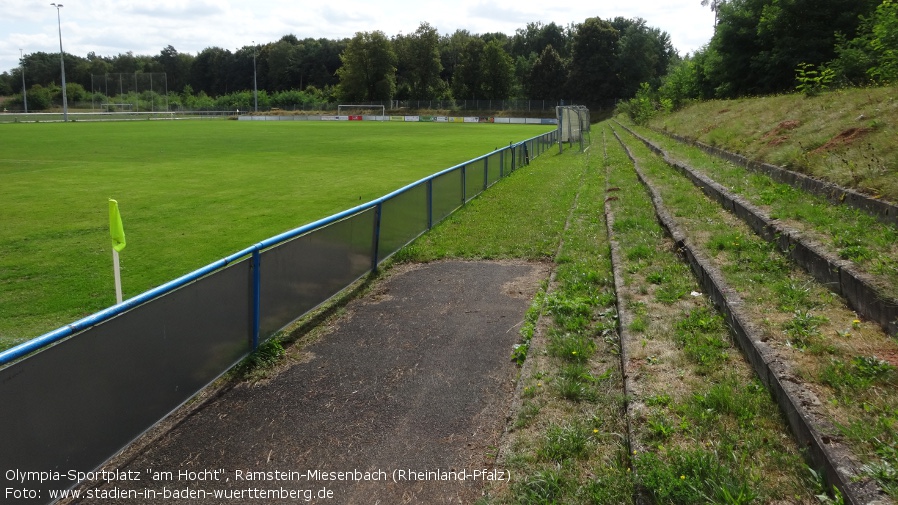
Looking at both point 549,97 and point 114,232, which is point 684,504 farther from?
point 549,97

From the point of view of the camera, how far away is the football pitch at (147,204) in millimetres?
8844

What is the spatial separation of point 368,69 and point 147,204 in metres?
97.8

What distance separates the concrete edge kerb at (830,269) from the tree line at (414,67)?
272 ft

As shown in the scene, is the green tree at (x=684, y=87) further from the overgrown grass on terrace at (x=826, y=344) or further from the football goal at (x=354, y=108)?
the football goal at (x=354, y=108)

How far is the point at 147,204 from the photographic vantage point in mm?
15422

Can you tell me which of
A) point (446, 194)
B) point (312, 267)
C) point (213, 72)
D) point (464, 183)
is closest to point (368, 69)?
point (213, 72)

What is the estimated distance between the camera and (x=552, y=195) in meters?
15.7

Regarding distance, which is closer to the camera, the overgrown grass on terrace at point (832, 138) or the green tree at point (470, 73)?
the overgrown grass on terrace at point (832, 138)

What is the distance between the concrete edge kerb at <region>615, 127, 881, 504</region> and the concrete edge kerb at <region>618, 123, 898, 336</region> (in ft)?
2.53

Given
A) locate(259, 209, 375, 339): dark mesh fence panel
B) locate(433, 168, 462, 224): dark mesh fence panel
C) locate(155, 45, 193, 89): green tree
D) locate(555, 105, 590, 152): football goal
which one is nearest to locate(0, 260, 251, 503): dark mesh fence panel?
locate(259, 209, 375, 339): dark mesh fence panel

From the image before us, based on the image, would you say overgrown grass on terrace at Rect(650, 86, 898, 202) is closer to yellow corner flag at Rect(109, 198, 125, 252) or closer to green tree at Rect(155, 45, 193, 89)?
yellow corner flag at Rect(109, 198, 125, 252)

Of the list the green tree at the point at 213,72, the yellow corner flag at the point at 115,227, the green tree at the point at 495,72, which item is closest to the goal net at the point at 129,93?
the green tree at the point at 213,72

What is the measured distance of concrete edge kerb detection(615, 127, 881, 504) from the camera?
2.89 m

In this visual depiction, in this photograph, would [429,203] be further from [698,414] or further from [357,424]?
[698,414]
